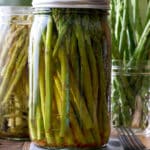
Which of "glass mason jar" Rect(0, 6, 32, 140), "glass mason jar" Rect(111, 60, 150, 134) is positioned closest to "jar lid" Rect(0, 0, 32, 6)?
"glass mason jar" Rect(0, 6, 32, 140)

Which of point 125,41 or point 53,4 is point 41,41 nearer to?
point 53,4

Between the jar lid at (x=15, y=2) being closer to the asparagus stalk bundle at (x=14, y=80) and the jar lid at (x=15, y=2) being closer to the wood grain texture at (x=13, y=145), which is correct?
the asparagus stalk bundle at (x=14, y=80)

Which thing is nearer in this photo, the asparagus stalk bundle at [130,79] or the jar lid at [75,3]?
the jar lid at [75,3]

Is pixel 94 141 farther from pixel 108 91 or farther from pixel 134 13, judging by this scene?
pixel 134 13

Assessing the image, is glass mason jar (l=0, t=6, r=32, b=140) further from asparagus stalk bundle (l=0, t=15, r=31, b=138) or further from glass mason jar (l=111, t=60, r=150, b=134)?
glass mason jar (l=111, t=60, r=150, b=134)

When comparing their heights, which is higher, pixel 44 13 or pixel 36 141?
pixel 44 13

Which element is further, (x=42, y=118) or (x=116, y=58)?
(x=116, y=58)

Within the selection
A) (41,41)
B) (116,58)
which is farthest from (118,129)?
(41,41)

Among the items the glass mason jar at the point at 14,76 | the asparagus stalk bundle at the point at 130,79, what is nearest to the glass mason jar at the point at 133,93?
the asparagus stalk bundle at the point at 130,79
